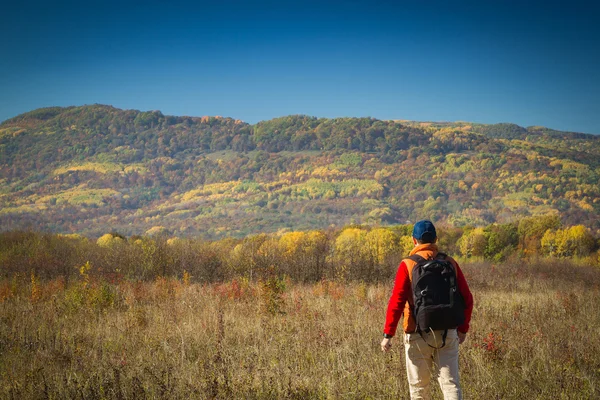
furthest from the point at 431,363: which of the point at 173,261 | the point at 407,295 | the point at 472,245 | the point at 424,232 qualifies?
the point at 472,245

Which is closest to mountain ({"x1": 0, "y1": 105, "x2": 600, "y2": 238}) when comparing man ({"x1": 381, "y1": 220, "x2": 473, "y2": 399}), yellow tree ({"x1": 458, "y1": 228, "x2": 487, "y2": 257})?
yellow tree ({"x1": 458, "y1": 228, "x2": 487, "y2": 257})

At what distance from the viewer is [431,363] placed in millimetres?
4141

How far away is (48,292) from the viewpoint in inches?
482

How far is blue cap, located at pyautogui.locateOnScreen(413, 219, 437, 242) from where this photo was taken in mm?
4141

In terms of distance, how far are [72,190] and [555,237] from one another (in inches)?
7193

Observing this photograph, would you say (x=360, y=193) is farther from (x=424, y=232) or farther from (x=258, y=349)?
(x=424, y=232)

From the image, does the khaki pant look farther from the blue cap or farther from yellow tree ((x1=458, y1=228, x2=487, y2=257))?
yellow tree ((x1=458, y1=228, x2=487, y2=257))

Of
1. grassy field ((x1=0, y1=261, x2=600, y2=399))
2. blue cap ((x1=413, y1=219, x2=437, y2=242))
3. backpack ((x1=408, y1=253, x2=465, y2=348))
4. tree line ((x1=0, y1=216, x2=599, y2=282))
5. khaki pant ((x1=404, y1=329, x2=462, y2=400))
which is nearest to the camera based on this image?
backpack ((x1=408, y1=253, x2=465, y2=348))

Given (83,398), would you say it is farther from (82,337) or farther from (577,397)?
(577,397)

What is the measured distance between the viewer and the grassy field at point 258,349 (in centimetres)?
517

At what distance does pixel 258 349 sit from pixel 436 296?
3.54 m

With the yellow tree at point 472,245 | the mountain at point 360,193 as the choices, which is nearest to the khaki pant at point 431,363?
the yellow tree at point 472,245

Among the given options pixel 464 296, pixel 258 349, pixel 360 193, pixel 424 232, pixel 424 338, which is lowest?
pixel 360 193

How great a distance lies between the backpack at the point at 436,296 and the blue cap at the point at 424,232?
0.21 meters
